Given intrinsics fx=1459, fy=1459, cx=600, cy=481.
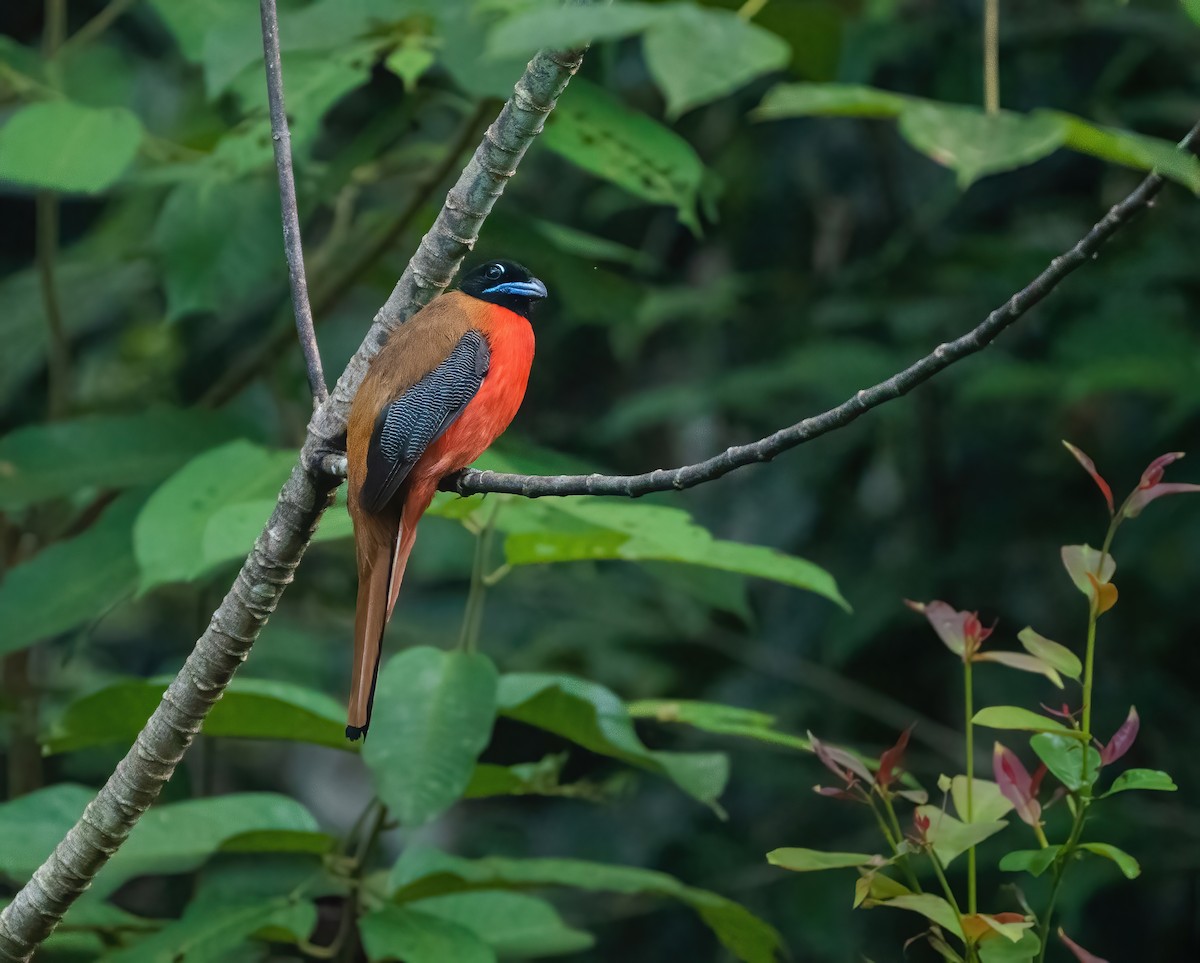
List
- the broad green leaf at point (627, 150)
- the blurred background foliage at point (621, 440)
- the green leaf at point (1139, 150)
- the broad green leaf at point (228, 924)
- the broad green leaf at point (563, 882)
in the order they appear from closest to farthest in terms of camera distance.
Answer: the green leaf at point (1139, 150)
the broad green leaf at point (228, 924)
the broad green leaf at point (563, 882)
the blurred background foliage at point (621, 440)
the broad green leaf at point (627, 150)

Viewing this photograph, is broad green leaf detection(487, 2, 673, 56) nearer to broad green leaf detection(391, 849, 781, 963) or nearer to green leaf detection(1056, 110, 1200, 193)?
green leaf detection(1056, 110, 1200, 193)

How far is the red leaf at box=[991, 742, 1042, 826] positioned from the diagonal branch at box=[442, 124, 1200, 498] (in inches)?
19.2

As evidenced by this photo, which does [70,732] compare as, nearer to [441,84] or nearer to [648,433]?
[441,84]

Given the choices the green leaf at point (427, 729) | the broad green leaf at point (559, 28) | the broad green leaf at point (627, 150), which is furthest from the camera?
the broad green leaf at point (627, 150)

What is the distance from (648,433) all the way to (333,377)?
1.75m

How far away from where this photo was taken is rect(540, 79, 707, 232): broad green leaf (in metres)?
2.57

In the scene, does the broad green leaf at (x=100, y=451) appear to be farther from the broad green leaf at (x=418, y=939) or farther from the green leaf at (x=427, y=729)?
the broad green leaf at (x=418, y=939)

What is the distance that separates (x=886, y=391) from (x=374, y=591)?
0.85m

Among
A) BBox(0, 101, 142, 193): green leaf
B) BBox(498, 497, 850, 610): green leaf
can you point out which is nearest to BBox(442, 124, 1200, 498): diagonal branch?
BBox(498, 497, 850, 610): green leaf

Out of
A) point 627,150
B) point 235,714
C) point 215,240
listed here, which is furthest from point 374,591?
point 215,240

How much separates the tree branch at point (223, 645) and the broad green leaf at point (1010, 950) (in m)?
0.89

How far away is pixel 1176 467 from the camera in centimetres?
364

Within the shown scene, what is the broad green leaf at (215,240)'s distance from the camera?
2881 mm

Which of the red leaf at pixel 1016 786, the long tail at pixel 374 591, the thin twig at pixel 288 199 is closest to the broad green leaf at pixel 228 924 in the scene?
the long tail at pixel 374 591
